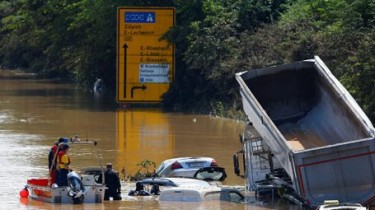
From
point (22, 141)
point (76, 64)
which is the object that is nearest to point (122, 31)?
point (22, 141)

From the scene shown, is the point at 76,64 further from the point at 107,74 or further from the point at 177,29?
the point at 177,29

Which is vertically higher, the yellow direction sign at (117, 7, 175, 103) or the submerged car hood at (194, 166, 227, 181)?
the yellow direction sign at (117, 7, 175, 103)

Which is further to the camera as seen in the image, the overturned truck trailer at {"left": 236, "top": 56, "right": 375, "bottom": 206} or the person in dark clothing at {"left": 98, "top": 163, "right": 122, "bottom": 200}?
the person in dark clothing at {"left": 98, "top": 163, "right": 122, "bottom": 200}

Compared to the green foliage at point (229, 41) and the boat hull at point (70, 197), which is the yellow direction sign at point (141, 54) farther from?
the boat hull at point (70, 197)

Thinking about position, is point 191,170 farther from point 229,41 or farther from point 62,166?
point 229,41

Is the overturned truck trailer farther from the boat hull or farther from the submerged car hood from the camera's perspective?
the boat hull

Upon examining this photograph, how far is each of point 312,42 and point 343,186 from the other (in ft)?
63.6

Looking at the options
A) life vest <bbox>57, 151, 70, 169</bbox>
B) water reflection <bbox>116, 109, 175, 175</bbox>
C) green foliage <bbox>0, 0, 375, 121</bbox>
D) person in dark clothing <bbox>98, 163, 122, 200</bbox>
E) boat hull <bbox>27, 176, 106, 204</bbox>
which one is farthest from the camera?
green foliage <bbox>0, 0, 375, 121</bbox>

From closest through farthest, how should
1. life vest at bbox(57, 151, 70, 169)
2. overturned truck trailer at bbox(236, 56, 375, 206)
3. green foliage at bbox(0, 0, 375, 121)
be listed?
overturned truck trailer at bbox(236, 56, 375, 206) → life vest at bbox(57, 151, 70, 169) → green foliage at bbox(0, 0, 375, 121)

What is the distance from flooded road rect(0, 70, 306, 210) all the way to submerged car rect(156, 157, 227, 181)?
375 millimetres

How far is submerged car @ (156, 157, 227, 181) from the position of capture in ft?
88.2

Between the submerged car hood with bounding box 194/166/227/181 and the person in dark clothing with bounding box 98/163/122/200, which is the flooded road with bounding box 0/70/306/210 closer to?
the submerged car hood with bounding box 194/166/227/181

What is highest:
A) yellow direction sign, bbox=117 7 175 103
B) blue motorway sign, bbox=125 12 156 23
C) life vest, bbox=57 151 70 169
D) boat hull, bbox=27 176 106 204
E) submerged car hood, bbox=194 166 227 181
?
blue motorway sign, bbox=125 12 156 23

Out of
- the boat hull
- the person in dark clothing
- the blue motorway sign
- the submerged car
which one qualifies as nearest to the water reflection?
the submerged car
